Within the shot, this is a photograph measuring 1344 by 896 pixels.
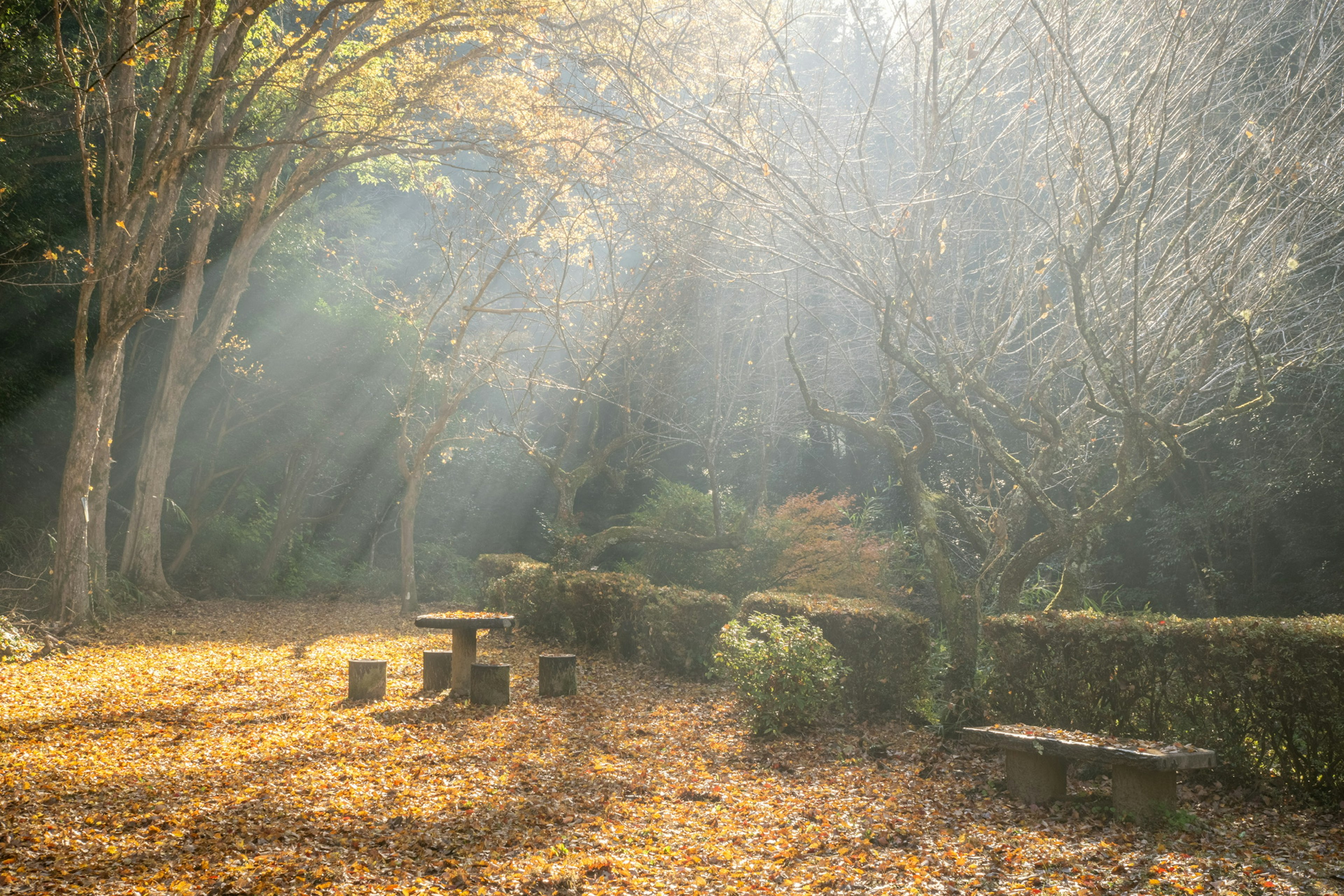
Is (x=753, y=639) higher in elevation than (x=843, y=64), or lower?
lower

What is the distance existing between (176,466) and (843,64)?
42.4 feet

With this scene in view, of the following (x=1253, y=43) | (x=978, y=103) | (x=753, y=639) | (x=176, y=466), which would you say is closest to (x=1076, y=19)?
(x=1253, y=43)

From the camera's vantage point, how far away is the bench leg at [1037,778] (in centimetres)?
457

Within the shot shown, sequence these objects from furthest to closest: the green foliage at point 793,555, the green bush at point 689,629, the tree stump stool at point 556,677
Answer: the green foliage at point 793,555, the green bush at point 689,629, the tree stump stool at point 556,677

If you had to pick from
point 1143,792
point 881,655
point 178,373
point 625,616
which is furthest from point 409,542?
point 1143,792

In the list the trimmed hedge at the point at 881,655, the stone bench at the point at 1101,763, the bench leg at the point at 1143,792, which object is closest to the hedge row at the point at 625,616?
the trimmed hedge at the point at 881,655

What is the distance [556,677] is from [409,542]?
6.43m

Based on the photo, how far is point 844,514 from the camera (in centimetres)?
1183

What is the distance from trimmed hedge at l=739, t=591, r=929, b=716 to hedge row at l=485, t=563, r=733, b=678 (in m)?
1.78

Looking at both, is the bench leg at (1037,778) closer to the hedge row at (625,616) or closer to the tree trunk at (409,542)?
the hedge row at (625,616)

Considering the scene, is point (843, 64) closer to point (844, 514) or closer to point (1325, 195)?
point (1325, 195)

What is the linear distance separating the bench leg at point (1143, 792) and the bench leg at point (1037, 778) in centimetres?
31

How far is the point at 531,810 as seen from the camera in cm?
440

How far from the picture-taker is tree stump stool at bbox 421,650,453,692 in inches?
289
